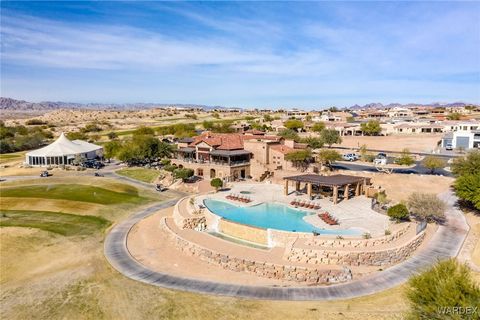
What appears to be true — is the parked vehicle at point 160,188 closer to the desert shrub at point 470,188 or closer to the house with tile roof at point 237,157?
the house with tile roof at point 237,157

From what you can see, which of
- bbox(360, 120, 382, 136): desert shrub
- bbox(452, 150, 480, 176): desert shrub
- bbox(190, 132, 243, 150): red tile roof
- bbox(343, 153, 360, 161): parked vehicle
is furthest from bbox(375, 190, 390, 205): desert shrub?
bbox(360, 120, 382, 136): desert shrub

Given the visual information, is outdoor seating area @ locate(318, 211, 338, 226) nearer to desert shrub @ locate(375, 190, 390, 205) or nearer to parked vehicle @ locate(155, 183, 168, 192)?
desert shrub @ locate(375, 190, 390, 205)

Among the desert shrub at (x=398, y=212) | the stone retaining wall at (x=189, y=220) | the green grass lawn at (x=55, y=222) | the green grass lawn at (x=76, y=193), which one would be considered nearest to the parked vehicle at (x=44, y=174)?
the green grass lawn at (x=76, y=193)

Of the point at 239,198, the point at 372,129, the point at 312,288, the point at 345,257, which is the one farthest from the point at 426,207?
the point at 372,129

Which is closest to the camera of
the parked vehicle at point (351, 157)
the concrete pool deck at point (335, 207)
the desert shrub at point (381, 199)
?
the concrete pool deck at point (335, 207)

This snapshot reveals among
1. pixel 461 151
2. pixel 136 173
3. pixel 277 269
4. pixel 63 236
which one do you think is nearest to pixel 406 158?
pixel 461 151

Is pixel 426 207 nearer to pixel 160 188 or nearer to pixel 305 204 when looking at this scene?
pixel 305 204

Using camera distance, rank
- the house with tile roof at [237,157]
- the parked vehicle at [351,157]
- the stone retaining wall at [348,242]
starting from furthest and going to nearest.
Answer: the parked vehicle at [351,157], the house with tile roof at [237,157], the stone retaining wall at [348,242]
